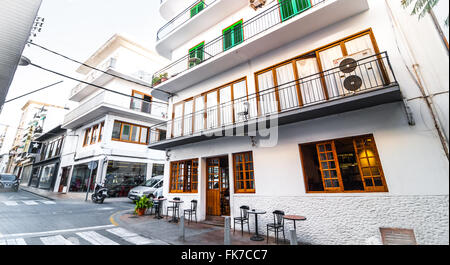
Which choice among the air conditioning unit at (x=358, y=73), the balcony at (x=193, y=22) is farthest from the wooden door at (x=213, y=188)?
the balcony at (x=193, y=22)

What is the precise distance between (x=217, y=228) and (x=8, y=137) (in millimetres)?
54549

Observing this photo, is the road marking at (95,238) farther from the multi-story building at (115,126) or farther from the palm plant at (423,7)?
the multi-story building at (115,126)

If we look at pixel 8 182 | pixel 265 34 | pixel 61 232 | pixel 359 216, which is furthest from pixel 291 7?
pixel 8 182

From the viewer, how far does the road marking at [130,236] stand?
508cm

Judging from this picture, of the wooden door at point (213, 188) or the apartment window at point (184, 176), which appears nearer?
the wooden door at point (213, 188)

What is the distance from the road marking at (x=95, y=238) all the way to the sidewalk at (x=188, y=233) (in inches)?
41.4

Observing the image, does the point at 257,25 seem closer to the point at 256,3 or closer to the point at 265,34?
the point at 256,3

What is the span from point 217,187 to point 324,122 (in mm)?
5162

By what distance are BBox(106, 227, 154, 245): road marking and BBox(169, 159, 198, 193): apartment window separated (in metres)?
3.16

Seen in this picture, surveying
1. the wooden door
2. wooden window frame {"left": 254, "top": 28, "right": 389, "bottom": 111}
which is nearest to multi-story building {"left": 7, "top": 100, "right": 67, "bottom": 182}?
the wooden door

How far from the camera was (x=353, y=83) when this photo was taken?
5340 mm

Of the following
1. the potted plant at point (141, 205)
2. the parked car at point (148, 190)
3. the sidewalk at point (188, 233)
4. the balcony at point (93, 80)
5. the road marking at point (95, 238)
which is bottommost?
the sidewalk at point (188, 233)

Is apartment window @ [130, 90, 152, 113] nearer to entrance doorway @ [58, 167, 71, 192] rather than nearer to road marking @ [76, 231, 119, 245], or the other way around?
entrance doorway @ [58, 167, 71, 192]

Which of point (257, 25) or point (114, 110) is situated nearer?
point (257, 25)
